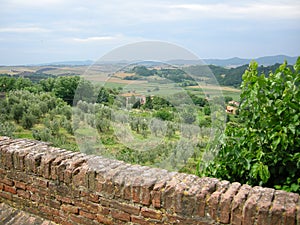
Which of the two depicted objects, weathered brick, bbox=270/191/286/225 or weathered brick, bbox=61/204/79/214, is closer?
weathered brick, bbox=270/191/286/225

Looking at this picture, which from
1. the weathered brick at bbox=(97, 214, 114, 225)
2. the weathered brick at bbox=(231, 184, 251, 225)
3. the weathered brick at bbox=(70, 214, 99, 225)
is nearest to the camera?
the weathered brick at bbox=(231, 184, 251, 225)

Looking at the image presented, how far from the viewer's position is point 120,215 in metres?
2.29

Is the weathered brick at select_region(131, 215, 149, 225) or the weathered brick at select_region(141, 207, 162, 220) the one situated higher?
the weathered brick at select_region(141, 207, 162, 220)

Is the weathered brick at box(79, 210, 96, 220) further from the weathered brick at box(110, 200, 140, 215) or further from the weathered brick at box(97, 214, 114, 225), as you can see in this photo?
the weathered brick at box(110, 200, 140, 215)

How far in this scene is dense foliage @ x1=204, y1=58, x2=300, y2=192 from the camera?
101 inches

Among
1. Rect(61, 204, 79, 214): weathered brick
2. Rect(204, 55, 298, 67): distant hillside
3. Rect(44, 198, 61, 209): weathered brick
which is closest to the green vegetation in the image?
Rect(204, 55, 298, 67): distant hillside

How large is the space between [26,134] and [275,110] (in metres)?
12.1

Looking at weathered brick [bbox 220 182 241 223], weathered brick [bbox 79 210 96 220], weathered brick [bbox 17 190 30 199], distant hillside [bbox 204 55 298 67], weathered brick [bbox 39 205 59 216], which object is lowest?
weathered brick [bbox 39 205 59 216]

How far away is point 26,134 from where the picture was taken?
12.6m

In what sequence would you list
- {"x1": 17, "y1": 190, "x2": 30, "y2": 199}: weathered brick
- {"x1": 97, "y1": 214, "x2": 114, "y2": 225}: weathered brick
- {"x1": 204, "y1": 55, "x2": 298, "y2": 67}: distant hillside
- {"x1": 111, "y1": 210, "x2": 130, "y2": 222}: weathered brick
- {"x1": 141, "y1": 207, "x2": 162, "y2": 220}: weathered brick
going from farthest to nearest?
{"x1": 204, "y1": 55, "x2": 298, "y2": 67}: distant hillside, {"x1": 17, "y1": 190, "x2": 30, "y2": 199}: weathered brick, {"x1": 97, "y1": 214, "x2": 114, "y2": 225}: weathered brick, {"x1": 111, "y1": 210, "x2": 130, "y2": 222}: weathered brick, {"x1": 141, "y1": 207, "x2": 162, "y2": 220}: weathered brick

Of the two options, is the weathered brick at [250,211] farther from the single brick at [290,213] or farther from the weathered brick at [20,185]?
the weathered brick at [20,185]

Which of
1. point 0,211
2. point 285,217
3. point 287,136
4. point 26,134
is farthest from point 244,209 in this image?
point 26,134

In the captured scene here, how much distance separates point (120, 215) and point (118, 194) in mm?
185

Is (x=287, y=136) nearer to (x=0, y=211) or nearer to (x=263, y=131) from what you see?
(x=263, y=131)
